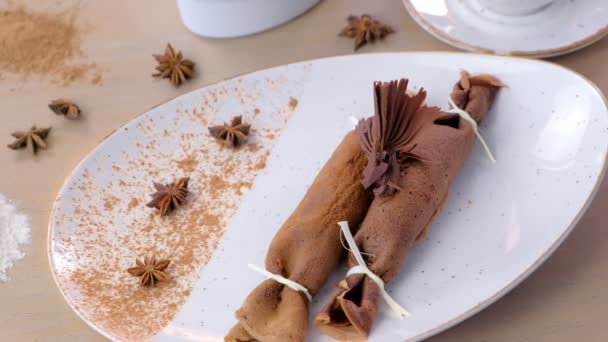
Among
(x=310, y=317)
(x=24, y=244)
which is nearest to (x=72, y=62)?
(x=24, y=244)

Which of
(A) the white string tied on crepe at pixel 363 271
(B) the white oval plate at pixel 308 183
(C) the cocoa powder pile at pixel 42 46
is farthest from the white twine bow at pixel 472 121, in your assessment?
(C) the cocoa powder pile at pixel 42 46

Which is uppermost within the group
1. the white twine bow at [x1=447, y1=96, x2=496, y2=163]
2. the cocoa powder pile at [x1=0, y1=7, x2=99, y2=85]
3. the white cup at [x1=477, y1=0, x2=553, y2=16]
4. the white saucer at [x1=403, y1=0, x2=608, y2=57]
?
the white cup at [x1=477, y1=0, x2=553, y2=16]

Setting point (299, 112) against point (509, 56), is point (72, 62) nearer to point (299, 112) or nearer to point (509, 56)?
point (299, 112)

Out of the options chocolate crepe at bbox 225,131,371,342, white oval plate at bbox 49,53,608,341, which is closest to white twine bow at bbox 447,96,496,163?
white oval plate at bbox 49,53,608,341

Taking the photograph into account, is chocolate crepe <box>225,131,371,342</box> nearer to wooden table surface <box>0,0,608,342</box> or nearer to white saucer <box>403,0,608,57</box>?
wooden table surface <box>0,0,608,342</box>

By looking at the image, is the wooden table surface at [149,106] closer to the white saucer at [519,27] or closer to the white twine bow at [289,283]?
the white saucer at [519,27]

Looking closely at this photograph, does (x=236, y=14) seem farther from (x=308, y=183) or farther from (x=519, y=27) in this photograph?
(x=519, y=27)
